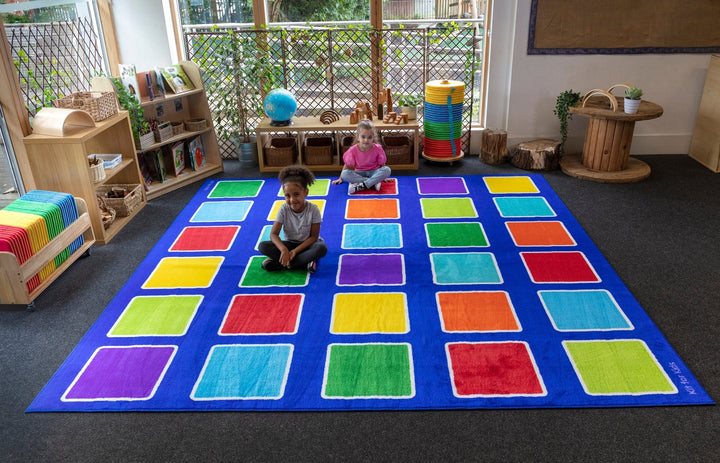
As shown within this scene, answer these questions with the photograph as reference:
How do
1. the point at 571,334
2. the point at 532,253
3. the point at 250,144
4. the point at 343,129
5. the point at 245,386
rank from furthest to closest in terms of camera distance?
the point at 250,144
the point at 343,129
the point at 532,253
the point at 571,334
the point at 245,386

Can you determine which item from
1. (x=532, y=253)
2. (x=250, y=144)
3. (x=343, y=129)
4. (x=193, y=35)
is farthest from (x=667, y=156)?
(x=193, y=35)

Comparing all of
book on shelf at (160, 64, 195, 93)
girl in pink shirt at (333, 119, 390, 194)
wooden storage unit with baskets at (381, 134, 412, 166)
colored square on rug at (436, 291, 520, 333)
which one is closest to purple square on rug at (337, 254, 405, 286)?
colored square on rug at (436, 291, 520, 333)

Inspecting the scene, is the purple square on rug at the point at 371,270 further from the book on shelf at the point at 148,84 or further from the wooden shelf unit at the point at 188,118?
the book on shelf at the point at 148,84

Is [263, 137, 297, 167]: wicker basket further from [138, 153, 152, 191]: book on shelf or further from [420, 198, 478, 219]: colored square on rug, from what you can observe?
[420, 198, 478, 219]: colored square on rug

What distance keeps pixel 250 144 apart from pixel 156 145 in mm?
1067

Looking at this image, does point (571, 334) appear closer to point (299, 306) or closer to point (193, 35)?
point (299, 306)

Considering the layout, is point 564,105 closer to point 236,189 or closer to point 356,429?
point 236,189

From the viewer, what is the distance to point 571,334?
3.11m

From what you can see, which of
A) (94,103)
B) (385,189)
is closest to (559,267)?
(385,189)

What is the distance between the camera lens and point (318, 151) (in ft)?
19.0

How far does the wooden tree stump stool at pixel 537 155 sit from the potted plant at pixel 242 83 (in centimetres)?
256

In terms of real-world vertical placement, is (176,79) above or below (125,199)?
above

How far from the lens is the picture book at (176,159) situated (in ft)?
18.0

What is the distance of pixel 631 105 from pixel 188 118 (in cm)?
420
